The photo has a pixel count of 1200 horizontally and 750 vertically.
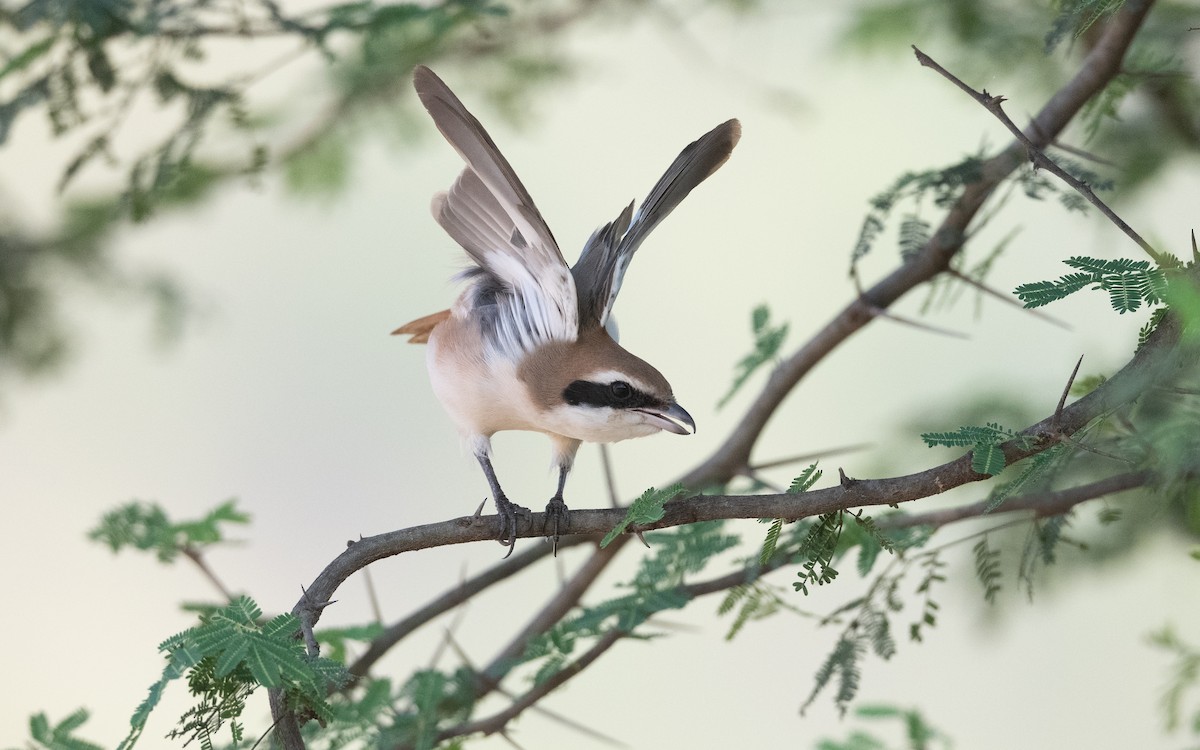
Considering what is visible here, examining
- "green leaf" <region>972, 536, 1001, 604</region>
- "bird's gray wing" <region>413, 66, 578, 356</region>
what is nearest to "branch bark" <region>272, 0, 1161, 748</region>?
"bird's gray wing" <region>413, 66, 578, 356</region>

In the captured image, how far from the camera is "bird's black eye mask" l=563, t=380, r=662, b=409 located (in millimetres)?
1575

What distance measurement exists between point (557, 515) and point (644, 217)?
16.9 inches

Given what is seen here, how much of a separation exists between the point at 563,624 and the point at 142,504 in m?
0.82

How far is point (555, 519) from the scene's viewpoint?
5.26ft

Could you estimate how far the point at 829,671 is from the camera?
71.8 inches

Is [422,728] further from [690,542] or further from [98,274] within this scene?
[98,274]

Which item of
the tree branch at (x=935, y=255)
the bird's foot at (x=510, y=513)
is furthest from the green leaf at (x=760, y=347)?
the bird's foot at (x=510, y=513)

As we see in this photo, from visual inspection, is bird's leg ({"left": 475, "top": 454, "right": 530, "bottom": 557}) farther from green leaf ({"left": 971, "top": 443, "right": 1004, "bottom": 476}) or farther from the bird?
green leaf ({"left": 971, "top": 443, "right": 1004, "bottom": 476})

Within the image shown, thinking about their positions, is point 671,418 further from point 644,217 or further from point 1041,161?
point 1041,161

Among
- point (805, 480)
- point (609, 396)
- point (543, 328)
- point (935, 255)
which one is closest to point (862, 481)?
point (805, 480)

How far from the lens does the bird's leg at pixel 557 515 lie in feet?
4.78

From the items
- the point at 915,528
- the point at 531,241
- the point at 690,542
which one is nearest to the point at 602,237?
the point at 531,241

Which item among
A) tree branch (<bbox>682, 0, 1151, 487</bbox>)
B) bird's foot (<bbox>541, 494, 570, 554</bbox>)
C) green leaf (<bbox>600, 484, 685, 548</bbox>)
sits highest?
tree branch (<bbox>682, 0, 1151, 487</bbox>)

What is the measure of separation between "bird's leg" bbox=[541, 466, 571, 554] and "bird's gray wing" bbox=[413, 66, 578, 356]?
237mm
